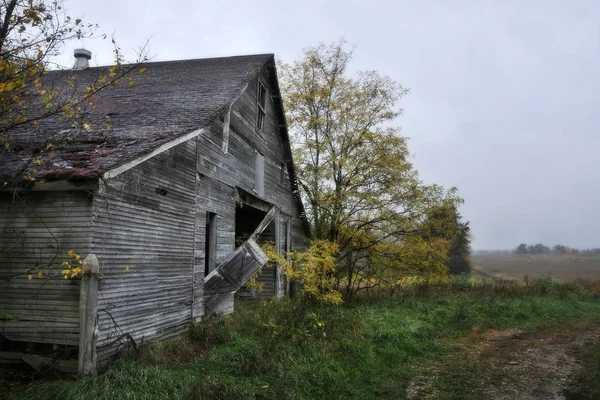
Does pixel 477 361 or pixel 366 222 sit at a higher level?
pixel 366 222

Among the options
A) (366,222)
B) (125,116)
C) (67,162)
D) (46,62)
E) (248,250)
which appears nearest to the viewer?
(46,62)

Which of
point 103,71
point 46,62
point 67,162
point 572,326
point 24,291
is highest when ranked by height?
point 103,71

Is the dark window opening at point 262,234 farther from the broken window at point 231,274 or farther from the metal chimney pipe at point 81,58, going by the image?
the metal chimney pipe at point 81,58

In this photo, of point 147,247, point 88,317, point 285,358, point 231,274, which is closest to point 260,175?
point 231,274

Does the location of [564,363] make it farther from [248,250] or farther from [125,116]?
[125,116]

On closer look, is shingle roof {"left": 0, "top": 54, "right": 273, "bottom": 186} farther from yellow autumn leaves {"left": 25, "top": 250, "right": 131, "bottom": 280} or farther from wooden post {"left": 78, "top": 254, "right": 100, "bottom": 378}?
wooden post {"left": 78, "top": 254, "right": 100, "bottom": 378}

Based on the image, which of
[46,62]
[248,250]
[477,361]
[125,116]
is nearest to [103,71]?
[125,116]

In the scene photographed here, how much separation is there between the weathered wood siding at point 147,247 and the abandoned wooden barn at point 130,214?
2 cm

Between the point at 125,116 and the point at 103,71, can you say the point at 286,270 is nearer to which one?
the point at 125,116

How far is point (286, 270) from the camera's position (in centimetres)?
1223

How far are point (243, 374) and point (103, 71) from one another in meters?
12.5

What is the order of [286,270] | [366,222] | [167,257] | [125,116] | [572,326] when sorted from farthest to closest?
[366,222] < [572,326] < [286,270] < [125,116] < [167,257]

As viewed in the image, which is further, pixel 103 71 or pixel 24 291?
pixel 103 71

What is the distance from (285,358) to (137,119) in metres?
5.85
